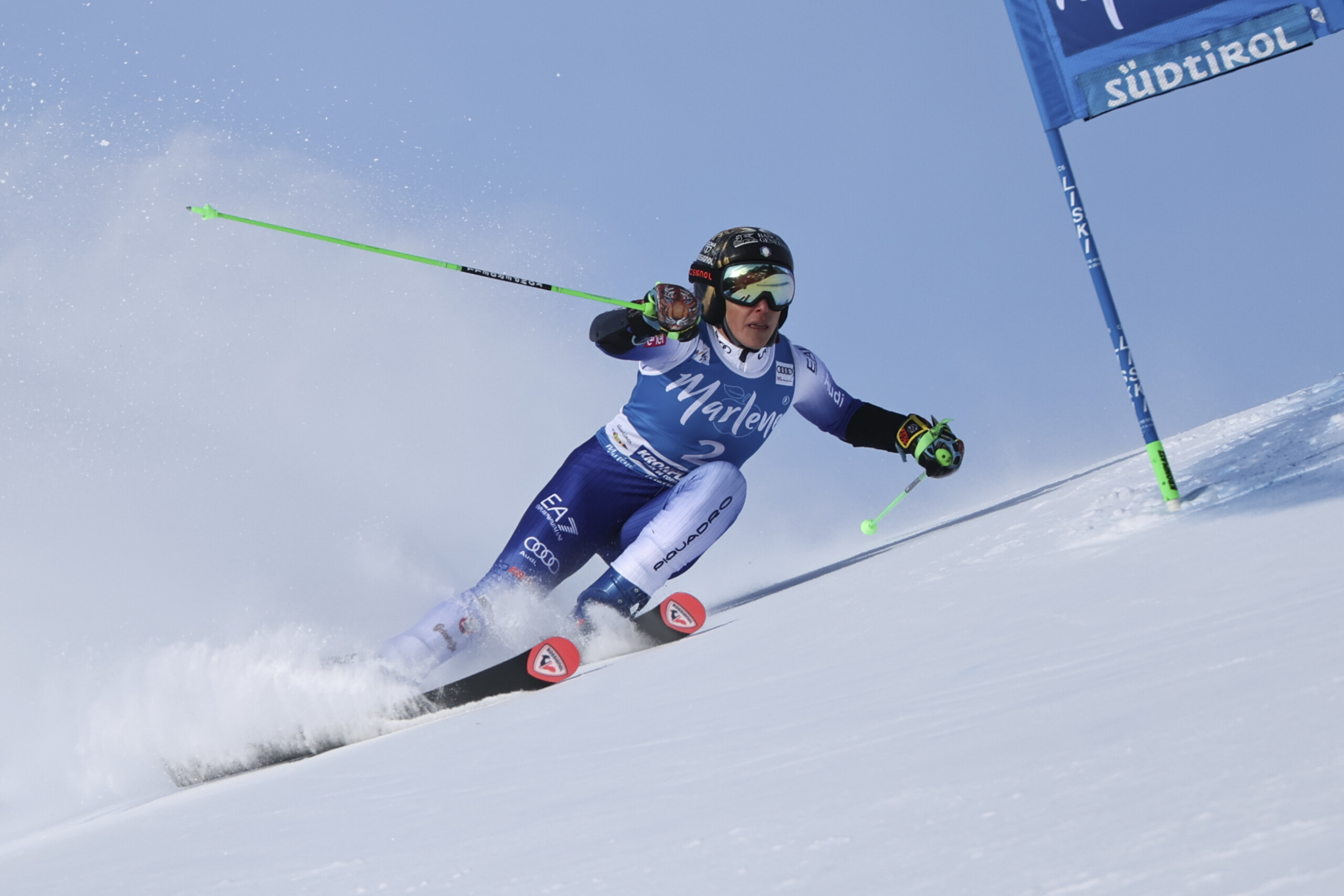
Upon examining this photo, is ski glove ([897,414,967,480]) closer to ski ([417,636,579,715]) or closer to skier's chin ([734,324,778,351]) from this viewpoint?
skier's chin ([734,324,778,351])

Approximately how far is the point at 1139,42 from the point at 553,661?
267 centimetres

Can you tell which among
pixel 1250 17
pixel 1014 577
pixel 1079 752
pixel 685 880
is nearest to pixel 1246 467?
pixel 1014 577

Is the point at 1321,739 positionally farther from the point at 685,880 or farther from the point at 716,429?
the point at 716,429

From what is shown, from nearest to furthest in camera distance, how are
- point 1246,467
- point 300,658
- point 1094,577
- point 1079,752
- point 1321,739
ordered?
point 1321,739 → point 1079,752 → point 1094,577 → point 1246,467 → point 300,658

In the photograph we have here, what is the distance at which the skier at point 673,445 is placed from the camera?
4.18 m

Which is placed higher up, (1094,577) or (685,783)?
(685,783)

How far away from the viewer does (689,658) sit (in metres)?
3.11

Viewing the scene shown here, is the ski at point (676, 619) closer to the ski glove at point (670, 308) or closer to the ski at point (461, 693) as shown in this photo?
the ski at point (461, 693)

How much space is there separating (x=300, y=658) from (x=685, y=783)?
2.54m

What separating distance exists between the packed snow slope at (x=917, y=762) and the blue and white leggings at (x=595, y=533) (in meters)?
0.86

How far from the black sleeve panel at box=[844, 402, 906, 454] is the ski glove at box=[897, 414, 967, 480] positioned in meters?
0.05

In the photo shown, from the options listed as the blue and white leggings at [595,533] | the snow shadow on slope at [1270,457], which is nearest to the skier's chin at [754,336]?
the blue and white leggings at [595,533]

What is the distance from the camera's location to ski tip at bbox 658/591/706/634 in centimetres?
392

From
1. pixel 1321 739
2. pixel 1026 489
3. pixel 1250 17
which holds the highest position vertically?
pixel 1250 17
